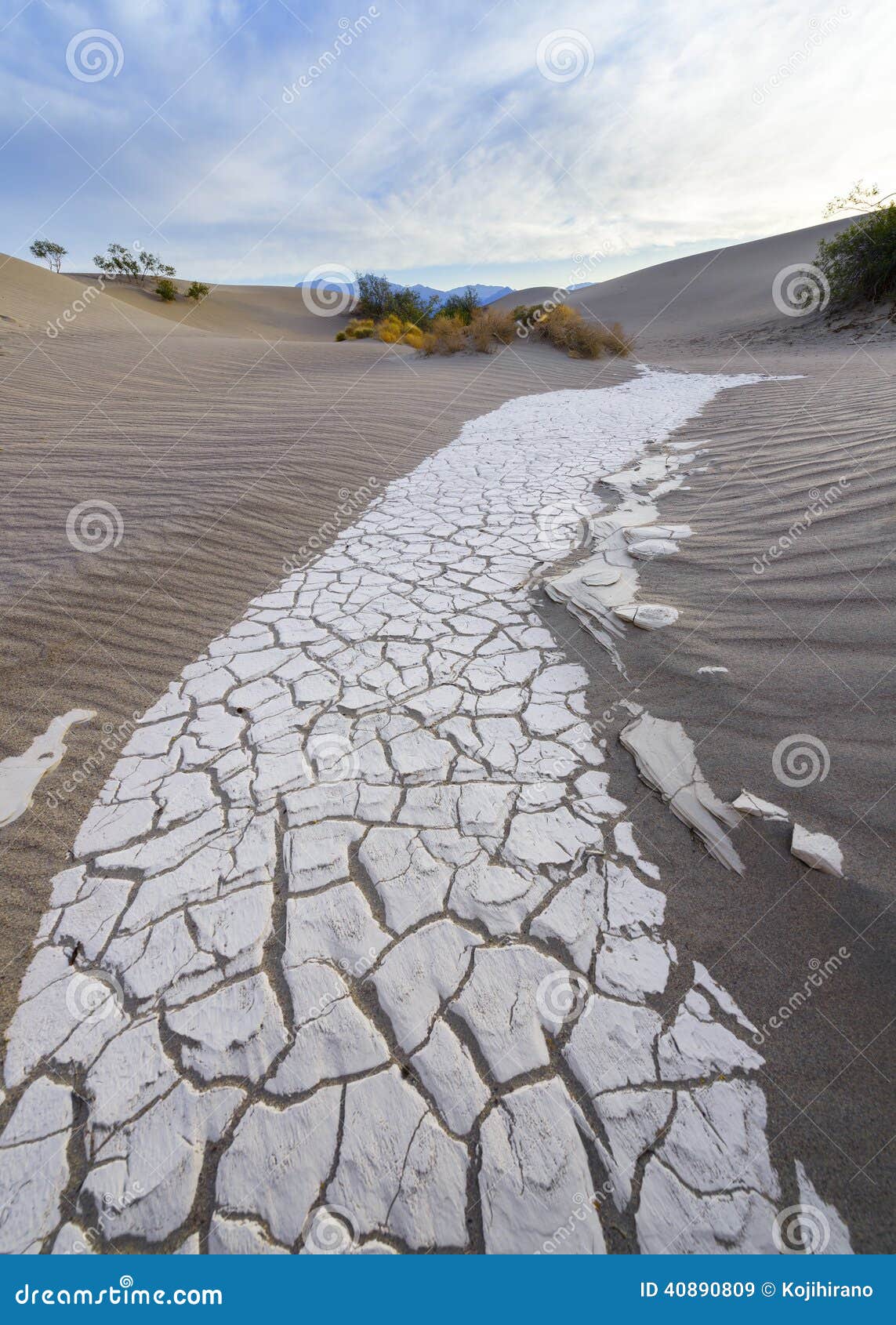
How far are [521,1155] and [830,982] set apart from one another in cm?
84

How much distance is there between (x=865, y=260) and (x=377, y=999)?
19997mm

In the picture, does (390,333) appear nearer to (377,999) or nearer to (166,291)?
(377,999)

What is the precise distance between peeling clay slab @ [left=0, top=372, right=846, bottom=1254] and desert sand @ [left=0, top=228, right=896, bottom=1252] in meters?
0.01

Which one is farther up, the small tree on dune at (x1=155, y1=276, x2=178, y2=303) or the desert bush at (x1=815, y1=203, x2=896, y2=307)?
the desert bush at (x1=815, y1=203, x2=896, y2=307)

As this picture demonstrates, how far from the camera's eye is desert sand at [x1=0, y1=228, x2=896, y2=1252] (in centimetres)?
110

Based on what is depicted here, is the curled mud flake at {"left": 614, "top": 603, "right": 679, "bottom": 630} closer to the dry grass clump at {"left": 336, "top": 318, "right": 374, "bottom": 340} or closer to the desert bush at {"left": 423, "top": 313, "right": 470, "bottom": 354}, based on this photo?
the desert bush at {"left": 423, "top": 313, "right": 470, "bottom": 354}

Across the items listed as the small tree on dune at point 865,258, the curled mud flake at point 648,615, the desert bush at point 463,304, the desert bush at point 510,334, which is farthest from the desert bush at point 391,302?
the curled mud flake at point 648,615

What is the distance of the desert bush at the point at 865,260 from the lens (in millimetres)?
13477

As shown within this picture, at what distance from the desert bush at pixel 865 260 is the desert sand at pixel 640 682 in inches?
431

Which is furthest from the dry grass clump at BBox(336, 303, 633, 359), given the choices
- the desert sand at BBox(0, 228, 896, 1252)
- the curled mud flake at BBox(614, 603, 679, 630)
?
the curled mud flake at BBox(614, 603, 679, 630)

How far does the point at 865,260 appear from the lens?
45.7 feet

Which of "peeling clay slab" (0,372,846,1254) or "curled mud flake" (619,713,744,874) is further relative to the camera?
"curled mud flake" (619,713,744,874)

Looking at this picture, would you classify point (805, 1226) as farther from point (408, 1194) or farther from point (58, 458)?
point (58, 458)

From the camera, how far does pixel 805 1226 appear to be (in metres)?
1.03
